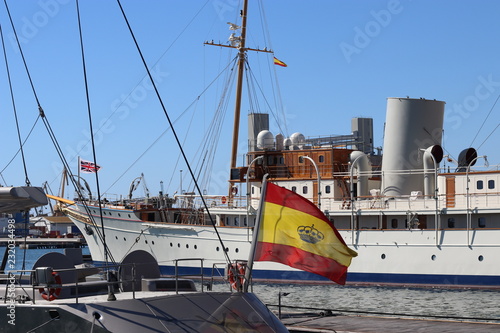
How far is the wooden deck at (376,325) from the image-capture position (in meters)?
20.9

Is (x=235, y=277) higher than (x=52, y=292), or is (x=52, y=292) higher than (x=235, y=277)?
(x=235, y=277)

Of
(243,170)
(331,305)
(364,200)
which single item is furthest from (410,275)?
(243,170)

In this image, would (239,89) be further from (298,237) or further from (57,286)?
(57,286)

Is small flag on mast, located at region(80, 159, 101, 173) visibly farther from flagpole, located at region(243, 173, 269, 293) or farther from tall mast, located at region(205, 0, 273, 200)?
flagpole, located at region(243, 173, 269, 293)

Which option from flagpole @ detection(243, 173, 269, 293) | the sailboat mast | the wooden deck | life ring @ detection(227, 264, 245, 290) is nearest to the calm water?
the wooden deck

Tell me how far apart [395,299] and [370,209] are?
24.8 feet

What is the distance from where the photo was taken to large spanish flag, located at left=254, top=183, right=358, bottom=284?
17375 mm


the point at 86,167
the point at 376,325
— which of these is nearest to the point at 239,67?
the point at 86,167

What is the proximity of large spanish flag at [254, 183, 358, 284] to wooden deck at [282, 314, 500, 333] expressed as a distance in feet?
11.7

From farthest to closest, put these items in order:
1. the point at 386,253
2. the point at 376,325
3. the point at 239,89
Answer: the point at 239,89, the point at 386,253, the point at 376,325

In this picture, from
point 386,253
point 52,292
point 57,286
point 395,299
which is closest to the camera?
point 57,286

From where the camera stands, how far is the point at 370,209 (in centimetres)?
4341

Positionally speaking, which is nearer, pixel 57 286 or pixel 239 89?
pixel 57 286

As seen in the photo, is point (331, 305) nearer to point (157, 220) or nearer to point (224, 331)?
point (157, 220)
